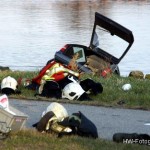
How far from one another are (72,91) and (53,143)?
3.81 m

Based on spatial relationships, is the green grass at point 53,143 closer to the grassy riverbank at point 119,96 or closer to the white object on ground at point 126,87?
the grassy riverbank at point 119,96

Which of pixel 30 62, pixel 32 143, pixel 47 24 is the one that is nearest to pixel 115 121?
pixel 32 143

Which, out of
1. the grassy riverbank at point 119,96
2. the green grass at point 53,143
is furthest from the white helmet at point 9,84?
the green grass at point 53,143

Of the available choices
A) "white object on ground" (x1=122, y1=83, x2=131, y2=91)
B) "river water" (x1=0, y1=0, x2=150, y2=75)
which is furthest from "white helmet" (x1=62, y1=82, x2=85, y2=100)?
"river water" (x1=0, y1=0, x2=150, y2=75)

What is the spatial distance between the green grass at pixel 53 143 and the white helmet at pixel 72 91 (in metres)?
3.35

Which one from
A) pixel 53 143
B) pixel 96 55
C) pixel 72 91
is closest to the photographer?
pixel 53 143

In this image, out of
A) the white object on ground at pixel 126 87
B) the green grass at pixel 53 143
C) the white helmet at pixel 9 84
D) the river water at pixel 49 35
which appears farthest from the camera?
the river water at pixel 49 35

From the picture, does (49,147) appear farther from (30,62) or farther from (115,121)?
(30,62)

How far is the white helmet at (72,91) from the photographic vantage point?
1084 cm

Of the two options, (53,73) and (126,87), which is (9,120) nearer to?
(53,73)

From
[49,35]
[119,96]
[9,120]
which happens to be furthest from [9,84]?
[49,35]

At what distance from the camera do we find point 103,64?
16516 millimetres

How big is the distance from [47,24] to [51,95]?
3416 cm

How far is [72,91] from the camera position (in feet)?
35.7
